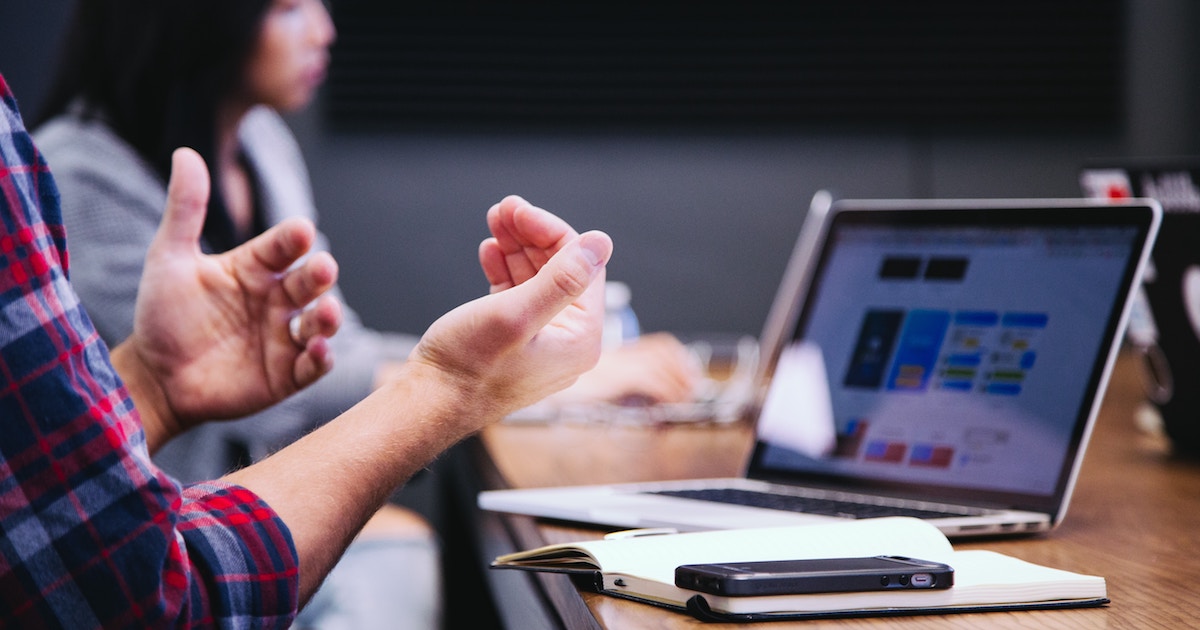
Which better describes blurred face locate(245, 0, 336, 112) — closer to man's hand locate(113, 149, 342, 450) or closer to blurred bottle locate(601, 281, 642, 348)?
blurred bottle locate(601, 281, 642, 348)

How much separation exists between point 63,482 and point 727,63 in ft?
9.72

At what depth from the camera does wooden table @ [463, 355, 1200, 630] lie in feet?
2.30

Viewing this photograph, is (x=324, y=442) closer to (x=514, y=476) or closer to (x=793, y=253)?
(x=514, y=476)

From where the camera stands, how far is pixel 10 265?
67 cm

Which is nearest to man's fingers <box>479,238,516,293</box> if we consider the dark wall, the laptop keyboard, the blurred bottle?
the laptop keyboard

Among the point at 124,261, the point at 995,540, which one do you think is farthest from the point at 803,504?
the point at 124,261

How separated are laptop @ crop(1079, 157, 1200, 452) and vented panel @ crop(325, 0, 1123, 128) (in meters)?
2.11

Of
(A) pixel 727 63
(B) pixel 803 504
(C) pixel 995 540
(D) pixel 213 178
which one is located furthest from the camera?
(A) pixel 727 63

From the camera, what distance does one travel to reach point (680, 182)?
3.46 m

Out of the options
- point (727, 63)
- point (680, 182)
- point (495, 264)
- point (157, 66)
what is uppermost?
point (727, 63)

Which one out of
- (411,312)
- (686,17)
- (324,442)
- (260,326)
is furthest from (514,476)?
(686,17)

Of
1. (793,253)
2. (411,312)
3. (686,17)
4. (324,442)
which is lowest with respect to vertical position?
(411,312)

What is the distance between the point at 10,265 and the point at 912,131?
10.4ft

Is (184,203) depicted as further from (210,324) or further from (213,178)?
(213,178)
